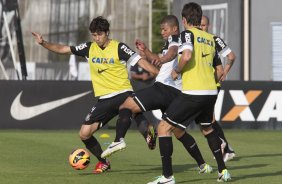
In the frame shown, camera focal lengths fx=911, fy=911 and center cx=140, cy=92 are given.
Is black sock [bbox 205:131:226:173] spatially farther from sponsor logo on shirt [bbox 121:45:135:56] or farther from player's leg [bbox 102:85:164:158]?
sponsor logo on shirt [bbox 121:45:135:56]

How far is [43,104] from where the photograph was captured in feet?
75.4

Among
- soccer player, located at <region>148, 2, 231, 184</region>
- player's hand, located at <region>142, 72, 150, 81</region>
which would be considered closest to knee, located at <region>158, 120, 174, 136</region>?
soccer player, located at <region>148, 2, 231, 184</region>

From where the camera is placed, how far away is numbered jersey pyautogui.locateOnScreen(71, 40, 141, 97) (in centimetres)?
1256

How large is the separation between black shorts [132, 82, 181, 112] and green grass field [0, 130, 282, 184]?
956mm

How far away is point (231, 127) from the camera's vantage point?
23.3 m

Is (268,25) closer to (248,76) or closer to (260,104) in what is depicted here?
(248,76)

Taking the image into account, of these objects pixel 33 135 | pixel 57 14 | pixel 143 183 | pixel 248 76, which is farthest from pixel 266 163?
pixel 57 14

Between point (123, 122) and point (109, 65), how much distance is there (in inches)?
32.8

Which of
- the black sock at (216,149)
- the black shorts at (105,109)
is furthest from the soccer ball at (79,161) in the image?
the black sock at (216,149)

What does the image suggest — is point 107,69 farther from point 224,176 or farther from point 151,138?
point 224,176

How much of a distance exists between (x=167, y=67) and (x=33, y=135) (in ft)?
27.7

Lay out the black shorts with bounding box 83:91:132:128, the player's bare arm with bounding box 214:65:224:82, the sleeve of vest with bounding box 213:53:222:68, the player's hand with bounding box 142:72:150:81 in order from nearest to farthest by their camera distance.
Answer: the sleeve of vest with bounding box 213:53:222:68
the player's bare arm with bounding box 214:65:224:82
the black shorts with bounding box 83:91:132:128
the player's hand with bounding box 142:72:150:81

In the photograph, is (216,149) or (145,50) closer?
(145,50)

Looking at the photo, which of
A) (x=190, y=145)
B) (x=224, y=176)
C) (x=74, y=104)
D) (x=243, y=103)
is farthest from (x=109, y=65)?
(x=243, y=103)
